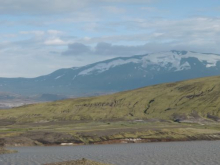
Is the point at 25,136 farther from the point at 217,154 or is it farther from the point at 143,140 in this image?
the point at 217,154

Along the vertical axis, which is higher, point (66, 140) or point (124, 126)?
point (66, 140)

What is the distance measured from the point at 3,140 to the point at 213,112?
304 ft

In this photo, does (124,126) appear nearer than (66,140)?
No

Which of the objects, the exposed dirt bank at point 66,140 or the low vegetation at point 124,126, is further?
the low vegetation at point 124,126

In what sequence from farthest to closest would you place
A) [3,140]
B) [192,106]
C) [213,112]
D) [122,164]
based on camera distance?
[192,106], [213,112], [3,140], [122,164]

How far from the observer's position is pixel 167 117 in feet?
589

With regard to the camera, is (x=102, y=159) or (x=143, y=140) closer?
(x=102, y=159)

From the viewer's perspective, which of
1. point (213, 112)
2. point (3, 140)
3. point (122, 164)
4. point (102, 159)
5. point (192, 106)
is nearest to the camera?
point (122, 164)

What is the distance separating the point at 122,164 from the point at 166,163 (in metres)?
6.20

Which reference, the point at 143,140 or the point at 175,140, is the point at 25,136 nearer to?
the point at 143,140

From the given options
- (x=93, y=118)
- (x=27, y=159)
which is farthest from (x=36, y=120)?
(x=27, y=159)

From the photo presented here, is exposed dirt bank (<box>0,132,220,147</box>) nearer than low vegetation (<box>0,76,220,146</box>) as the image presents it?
Yes

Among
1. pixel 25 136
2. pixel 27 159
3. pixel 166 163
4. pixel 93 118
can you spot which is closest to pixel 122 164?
pixel 166 163

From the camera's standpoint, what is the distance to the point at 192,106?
7470 inches
